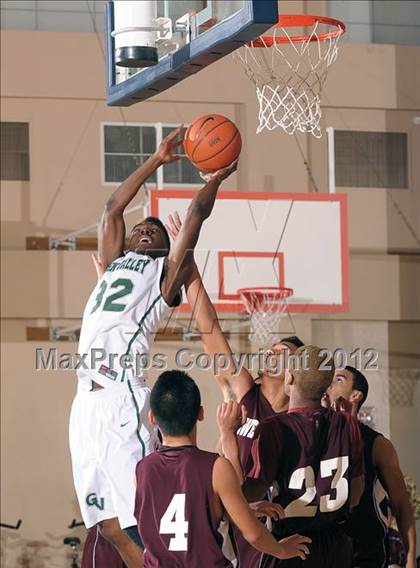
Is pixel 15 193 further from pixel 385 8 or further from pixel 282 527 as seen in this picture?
pixel 282 527

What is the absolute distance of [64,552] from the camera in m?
12.9

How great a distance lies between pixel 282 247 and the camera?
1203 cm

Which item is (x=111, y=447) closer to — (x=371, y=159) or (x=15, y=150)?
(x=15, y=150)

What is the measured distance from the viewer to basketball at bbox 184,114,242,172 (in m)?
5.53

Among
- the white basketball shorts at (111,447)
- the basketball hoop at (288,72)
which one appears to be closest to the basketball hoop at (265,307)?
the basketball hoop at (288,72)

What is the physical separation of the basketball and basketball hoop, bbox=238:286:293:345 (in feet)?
18.9

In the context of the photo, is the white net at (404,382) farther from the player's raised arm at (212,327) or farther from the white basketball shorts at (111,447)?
the white basketball shorts at (111,447)

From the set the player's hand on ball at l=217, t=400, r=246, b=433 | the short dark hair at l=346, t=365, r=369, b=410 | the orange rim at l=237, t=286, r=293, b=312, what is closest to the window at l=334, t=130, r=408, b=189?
the orange rim at l=237, t=286, r=293, b=312

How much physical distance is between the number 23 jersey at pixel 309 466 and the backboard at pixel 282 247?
698 cm

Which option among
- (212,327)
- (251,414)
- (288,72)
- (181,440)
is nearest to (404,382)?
(288,72)

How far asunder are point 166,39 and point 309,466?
211cm

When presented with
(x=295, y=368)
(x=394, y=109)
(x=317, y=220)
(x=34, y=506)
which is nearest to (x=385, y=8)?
(x=394, y=109)

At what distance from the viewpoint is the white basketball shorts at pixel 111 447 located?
15.7 feet

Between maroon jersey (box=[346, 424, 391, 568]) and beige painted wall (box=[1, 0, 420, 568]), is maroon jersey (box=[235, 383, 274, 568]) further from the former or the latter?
beige painted wall (box=[1, 0, 420, 568])
